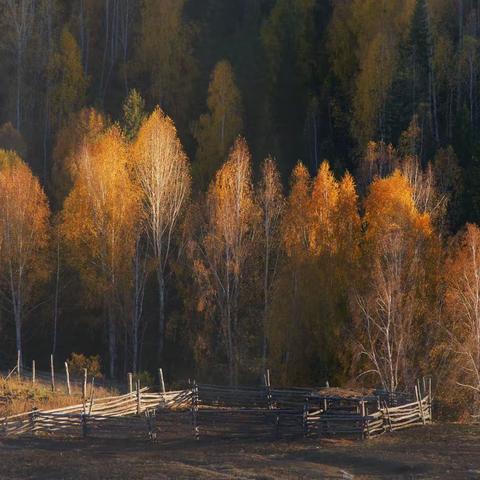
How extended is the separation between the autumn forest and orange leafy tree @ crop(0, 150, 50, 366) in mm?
110

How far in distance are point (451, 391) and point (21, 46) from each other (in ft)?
147

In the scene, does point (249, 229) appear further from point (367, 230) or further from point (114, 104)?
point (114, 104)

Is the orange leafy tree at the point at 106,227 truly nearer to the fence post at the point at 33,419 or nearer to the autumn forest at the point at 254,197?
the autumn forest at the point at 254,197

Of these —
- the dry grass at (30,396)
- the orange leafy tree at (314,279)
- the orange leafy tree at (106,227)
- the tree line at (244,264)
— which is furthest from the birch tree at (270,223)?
the dry grass at (30,396)

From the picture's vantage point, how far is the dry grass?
31.2 m

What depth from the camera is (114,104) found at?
65.8 m

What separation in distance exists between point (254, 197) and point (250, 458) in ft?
73.6

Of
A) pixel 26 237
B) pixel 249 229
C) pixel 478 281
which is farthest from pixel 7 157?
pixel 478 281

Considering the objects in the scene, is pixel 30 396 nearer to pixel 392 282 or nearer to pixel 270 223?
pixel 270 223

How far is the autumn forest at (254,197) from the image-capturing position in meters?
37.6

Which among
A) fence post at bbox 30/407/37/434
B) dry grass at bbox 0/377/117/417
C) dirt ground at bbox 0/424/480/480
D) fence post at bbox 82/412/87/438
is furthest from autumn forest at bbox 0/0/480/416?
fence post at bbox 30/407/37/434

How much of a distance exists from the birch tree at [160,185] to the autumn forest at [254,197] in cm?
12

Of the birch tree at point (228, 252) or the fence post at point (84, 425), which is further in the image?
the birch tree at point (228, 252)

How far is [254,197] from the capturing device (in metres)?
43.5
